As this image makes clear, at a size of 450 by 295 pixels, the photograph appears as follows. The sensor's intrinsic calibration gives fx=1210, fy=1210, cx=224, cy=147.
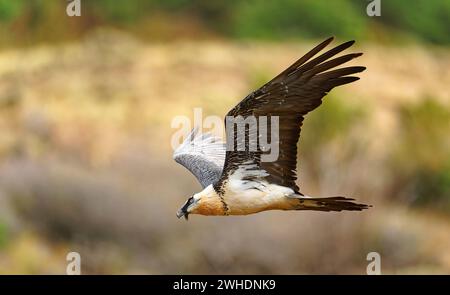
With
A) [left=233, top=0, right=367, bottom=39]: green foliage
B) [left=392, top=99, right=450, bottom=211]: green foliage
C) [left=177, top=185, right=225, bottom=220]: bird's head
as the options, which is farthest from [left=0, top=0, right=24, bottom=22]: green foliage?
[left=177, top=185, right=225, bottom=220]: bird's head

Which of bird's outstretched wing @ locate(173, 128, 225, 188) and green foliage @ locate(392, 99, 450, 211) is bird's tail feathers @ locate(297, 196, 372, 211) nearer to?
bird's outstretched wing @ locate(173, 128, 225, 188)

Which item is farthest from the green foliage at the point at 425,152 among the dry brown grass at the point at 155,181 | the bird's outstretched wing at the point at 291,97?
the bird's outstretched wing at the point at 291,97

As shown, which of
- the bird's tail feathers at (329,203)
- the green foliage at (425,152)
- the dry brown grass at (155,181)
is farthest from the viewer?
the green foliage at (425,152)

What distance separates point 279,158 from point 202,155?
219 cm

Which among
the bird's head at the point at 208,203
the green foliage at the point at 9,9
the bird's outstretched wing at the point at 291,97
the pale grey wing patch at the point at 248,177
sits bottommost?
the bird's head at the point at 208,203

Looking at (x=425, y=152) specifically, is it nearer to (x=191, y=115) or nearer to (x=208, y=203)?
(x=191, y=115)

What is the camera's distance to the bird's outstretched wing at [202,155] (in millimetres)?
11688

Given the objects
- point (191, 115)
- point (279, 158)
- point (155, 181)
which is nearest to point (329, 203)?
point (279, 158)

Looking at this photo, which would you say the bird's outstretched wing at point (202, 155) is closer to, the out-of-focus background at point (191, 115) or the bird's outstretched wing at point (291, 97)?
the bird's outstretched wing at point (291, 97)

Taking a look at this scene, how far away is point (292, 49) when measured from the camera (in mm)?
34219

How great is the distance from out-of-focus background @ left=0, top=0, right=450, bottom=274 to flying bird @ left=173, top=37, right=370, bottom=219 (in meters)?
10.1

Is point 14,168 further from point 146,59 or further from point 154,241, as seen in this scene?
point 146,59

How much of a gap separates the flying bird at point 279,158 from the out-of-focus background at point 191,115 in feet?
33.3

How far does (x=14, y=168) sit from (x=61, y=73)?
24.2 feet
